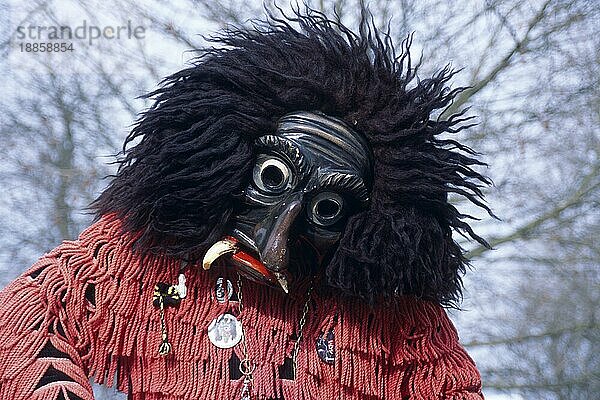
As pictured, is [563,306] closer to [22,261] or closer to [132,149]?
[22,261]

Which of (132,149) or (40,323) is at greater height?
(132,149)

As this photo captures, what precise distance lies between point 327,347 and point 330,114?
9.9 inches

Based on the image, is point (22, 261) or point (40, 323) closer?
point (40, 323)

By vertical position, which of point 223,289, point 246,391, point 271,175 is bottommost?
point 246,391

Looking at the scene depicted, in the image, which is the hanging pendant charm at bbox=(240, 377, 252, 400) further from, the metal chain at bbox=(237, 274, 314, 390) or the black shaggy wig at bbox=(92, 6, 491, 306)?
the black shaggy wig at bbox=(92, 6, 491, 306)

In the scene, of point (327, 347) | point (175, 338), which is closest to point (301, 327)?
point (327, 347)

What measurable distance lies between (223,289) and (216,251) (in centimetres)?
7

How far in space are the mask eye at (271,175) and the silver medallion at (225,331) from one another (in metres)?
0.15

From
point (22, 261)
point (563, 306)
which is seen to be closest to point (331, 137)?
point (22, 261)

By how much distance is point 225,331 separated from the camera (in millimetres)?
937

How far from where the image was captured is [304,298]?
97cm

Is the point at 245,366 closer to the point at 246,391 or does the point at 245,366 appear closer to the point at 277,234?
the point at 246,391

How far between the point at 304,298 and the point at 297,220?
0.37 ft

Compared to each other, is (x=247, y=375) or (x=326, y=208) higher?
(x=326, y=208)
